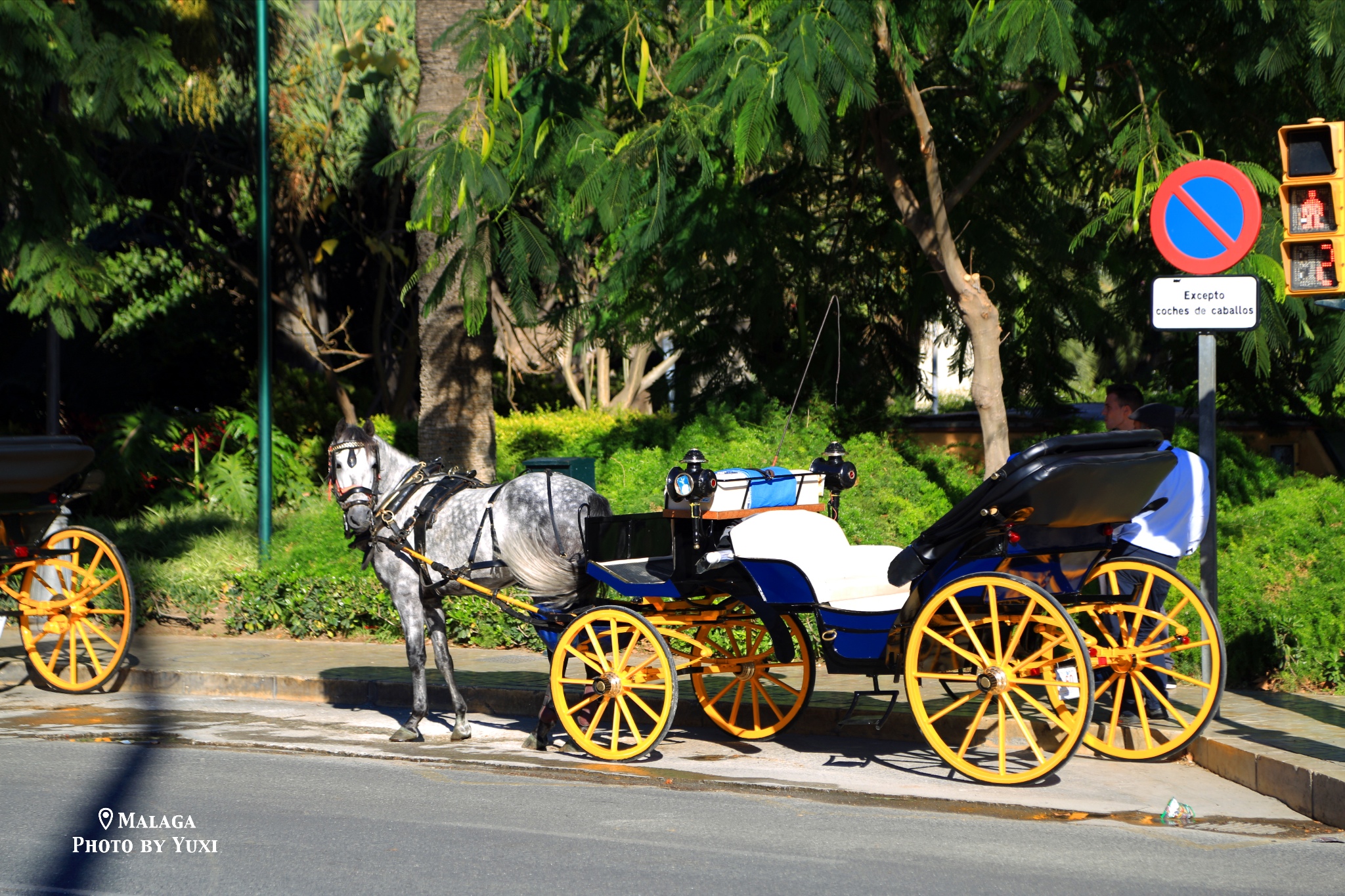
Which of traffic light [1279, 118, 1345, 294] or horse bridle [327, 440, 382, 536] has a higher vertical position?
traffic light [1279, 118, 1345, 294]

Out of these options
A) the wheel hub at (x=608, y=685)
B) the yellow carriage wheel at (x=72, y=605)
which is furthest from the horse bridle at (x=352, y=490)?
the yellow carriage wheel at (x=72, y=605)

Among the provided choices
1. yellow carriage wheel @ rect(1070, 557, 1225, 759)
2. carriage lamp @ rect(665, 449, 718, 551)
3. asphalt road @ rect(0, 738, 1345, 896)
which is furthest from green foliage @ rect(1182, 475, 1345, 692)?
carriage lamp @ rect(665, 449, 718, 551)

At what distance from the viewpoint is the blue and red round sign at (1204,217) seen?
303 inches

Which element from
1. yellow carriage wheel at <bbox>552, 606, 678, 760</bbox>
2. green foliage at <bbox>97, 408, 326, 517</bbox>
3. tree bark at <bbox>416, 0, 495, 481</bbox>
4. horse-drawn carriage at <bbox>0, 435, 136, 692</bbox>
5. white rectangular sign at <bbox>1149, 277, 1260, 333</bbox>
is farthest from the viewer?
green foliage at <bbox>97, 408, 326, 517</bbox>

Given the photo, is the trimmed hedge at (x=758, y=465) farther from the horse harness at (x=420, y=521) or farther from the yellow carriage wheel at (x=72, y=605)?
the horse harness at (x=420, y=521)

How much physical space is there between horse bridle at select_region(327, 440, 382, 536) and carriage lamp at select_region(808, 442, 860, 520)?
2685 mm

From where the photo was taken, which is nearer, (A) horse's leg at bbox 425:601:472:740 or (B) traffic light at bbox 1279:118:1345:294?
(B) traffic light at bbox 1279:118:1345:294

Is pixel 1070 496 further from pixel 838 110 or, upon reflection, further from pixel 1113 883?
pixel 838 110

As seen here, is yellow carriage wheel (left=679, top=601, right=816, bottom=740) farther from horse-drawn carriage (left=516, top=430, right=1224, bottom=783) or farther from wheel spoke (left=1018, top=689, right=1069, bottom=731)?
wheel spoke (left=1018, top=689, right=1069, bottom=731)

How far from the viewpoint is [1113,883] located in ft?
16.9

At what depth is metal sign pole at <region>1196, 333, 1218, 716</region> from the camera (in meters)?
7.62

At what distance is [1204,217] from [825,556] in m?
2.92

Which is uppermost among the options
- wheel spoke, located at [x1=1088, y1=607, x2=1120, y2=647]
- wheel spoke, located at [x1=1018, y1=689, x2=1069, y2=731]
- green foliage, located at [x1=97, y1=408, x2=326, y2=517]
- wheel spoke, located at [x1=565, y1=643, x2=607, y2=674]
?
green foliage, located at [x1=97, y1=408, x2=326, y2=517]

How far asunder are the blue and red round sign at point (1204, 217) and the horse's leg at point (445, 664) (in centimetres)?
488
